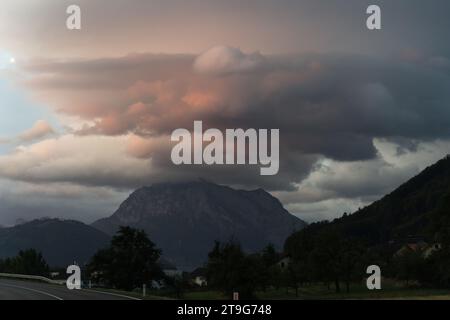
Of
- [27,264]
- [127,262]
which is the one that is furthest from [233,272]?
[27,264]

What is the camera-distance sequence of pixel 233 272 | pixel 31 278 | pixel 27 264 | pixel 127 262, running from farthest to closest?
pixel 27 264 → pixel 127 262 → pixel 233 272 → pixel 31 278

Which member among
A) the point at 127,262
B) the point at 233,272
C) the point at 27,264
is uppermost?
the point at 27,264

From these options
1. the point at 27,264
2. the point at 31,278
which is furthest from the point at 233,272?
the point at 27,264

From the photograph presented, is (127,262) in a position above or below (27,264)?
below

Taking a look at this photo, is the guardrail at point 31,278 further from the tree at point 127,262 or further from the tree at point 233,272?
the tree at point 127,262

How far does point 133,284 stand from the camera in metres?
126

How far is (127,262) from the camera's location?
12619 cm

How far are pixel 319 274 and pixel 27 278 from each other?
2580 inches

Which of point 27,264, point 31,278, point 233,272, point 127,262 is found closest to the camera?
point 31,278

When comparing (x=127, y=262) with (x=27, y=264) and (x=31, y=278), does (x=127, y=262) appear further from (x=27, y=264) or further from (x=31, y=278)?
(x=31, y=278)

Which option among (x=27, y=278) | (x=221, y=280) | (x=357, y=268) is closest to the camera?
(x=27, y=278)

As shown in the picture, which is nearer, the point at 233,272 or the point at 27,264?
the point at 233,272
